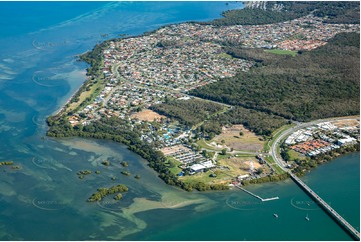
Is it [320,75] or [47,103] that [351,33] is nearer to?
[320,75]

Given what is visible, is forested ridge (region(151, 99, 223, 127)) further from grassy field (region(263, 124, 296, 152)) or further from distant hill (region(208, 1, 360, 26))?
distant hill (region(208, 1, 360, 26))

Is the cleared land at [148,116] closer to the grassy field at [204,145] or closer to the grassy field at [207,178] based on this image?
the grassy field at [204,145]

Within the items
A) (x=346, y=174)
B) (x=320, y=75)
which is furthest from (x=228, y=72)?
(x=346, y=174)

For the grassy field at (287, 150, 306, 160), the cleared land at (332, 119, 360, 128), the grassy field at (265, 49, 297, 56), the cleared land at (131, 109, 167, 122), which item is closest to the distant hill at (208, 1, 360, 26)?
the grassy field at (265, 49, 297, 56)

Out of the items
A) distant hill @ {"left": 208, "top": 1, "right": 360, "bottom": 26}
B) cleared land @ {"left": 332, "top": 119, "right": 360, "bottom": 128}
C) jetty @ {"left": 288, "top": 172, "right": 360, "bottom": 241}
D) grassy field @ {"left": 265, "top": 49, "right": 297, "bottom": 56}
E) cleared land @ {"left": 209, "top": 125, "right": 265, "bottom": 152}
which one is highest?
distant hill @ {"left": 208, "top": 1, "right": 360, "bottom": 26}

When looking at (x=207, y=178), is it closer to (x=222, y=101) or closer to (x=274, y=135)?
(x=274, y=135)

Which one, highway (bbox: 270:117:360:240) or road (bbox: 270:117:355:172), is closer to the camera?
highway (bbox: 270:117:360:240)
